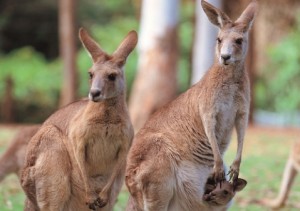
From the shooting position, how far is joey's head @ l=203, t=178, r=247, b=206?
15.9ft

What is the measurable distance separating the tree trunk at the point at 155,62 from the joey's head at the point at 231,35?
7.42m

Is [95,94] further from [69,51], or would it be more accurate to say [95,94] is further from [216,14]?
[69,51]

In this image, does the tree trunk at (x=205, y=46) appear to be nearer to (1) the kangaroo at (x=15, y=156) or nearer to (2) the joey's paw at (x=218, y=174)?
(1) the kangaroo at (x=15, y=156)

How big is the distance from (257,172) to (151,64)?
13.1 ft

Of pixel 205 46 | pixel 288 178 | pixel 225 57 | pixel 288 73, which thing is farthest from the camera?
pixel 288 73

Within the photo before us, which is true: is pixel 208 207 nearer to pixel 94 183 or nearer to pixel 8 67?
pixel 94 183

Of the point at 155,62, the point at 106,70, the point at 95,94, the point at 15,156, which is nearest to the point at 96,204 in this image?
the point at 95,94

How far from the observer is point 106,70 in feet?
16.1

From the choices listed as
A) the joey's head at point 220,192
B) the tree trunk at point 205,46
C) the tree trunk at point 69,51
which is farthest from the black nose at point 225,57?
the tree trunk at point 69,51

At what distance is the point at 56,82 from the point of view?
61.4 feet

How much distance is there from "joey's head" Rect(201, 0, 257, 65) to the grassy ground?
2326 millimetres

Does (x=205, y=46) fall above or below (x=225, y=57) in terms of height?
below

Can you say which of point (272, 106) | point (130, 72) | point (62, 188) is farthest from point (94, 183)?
point (272, 106)

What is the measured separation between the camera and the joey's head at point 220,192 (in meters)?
4.83
